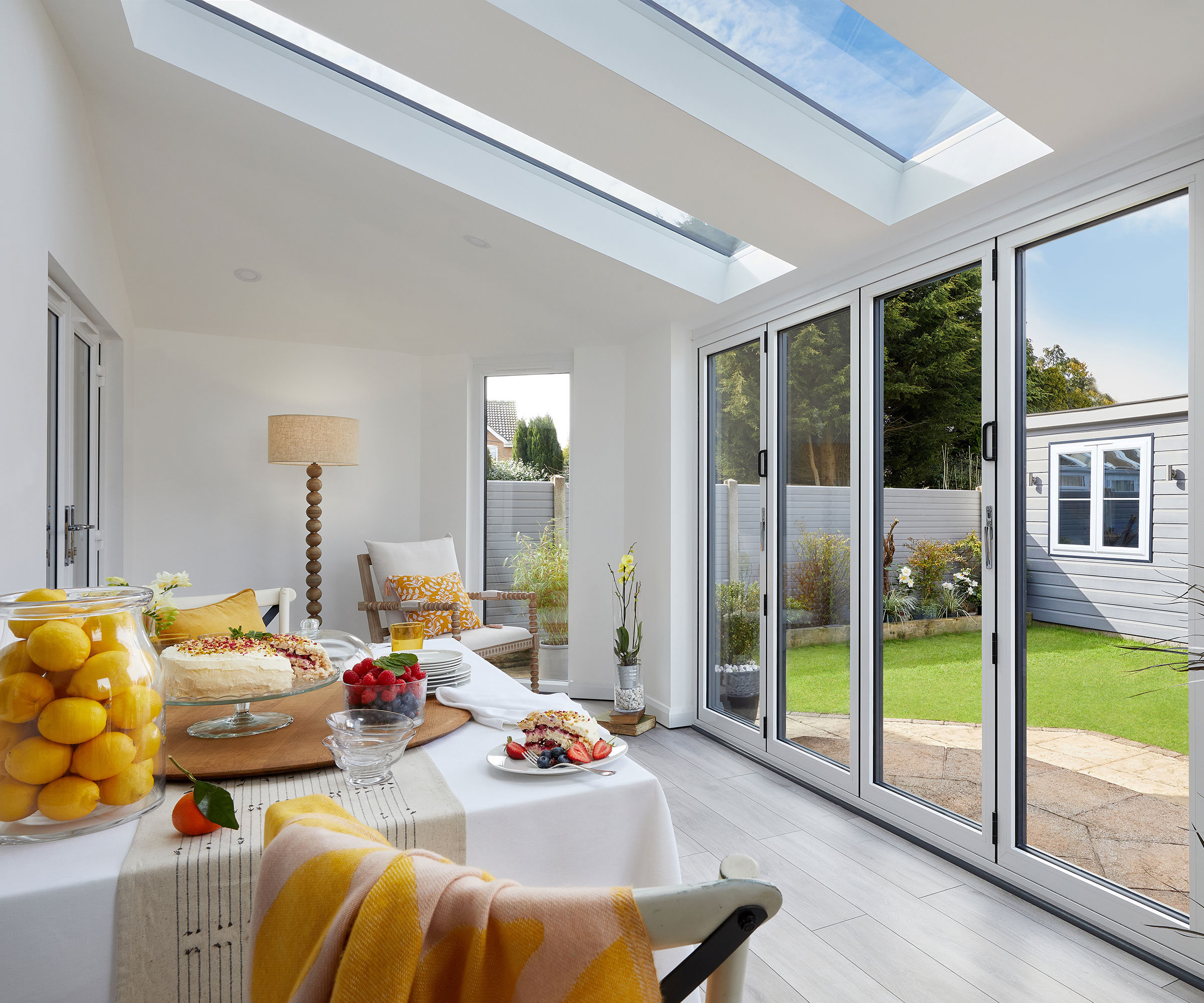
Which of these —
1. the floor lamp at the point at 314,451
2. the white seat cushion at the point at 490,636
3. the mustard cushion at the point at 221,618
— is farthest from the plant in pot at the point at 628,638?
the mustard cushion at the point at 221,618

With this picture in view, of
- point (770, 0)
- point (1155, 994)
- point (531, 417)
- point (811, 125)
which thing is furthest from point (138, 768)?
point (531, 417)

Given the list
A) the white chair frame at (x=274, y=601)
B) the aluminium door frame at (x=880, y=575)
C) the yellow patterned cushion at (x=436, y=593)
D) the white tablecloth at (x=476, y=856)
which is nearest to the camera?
the white tablecloth at (x=476, y=856)

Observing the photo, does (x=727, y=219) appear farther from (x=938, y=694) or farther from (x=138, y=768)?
(x=138, y=768)

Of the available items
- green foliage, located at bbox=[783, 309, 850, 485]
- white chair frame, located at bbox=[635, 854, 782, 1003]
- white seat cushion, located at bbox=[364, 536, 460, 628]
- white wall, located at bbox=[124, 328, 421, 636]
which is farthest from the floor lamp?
white chair frame, located at bbox=[635, 854, 782, 1003]

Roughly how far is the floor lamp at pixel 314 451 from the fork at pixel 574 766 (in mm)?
3203

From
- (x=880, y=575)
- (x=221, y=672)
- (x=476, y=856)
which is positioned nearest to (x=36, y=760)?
(x=221, y=672)

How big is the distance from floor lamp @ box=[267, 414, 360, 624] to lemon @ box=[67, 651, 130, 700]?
3280 millimetres

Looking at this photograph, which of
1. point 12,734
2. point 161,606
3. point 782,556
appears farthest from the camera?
point 782,556

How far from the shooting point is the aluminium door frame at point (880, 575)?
8.16 feet

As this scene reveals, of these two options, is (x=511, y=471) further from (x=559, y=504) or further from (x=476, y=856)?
(x=476, y=856)

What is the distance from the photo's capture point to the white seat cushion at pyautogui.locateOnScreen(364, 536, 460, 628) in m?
4.43

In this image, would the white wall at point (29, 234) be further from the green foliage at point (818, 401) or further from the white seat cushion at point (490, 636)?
the green foliage at point (818, 401)

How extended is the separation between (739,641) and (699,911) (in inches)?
134

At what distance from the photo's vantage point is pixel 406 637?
1.73 meters
